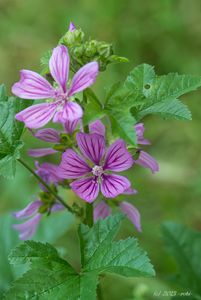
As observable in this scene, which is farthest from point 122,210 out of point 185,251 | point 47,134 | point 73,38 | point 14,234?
point 14,234

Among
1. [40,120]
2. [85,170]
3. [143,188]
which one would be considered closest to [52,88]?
[40,120]

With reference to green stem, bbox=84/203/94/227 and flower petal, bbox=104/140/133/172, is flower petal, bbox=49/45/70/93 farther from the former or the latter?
green stem, bbox=84/203/94/227

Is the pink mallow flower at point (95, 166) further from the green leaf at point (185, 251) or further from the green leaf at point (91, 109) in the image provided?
the green leaf at point (185, 251)

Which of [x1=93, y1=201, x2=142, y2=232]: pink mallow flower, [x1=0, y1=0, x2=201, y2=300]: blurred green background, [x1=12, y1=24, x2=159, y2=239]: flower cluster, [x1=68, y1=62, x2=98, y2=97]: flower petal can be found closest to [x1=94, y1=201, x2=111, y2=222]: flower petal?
[x1=93, y1=201, x2=142, y2=232]: pink mallow flower

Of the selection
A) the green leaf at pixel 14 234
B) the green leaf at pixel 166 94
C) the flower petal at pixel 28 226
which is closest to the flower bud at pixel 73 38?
the green leaf at pixel 166 94

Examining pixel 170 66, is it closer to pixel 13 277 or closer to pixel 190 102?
pixel 190 102

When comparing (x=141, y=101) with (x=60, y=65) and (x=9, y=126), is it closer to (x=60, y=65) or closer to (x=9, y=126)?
(x=60, y=65)

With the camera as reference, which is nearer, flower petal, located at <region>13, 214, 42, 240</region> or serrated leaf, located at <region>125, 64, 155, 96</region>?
serrated leaf, located at <region>125, 64, 155, 96</region>
